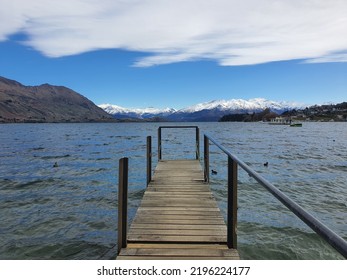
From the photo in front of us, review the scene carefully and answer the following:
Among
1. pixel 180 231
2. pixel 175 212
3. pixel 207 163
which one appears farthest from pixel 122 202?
pixel 207 163

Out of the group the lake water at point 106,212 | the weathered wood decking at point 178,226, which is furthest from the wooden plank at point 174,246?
the lake water at point 106,212

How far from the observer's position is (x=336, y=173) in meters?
19.7

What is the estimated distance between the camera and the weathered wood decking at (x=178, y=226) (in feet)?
16.9

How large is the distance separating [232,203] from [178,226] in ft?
5.61

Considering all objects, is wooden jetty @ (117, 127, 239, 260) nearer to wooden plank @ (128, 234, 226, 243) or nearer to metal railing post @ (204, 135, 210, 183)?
wooden plank @ (128, 234, 226, 243)

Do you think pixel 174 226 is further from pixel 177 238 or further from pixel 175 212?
pixel 175 212

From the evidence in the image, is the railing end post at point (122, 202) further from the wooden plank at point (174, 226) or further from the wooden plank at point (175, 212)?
the wooden plank at point (175, 212)

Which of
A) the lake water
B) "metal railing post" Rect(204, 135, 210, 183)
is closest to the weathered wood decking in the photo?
"metal railing post" Rect(204, 135, 210, 183)

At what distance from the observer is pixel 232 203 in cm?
516

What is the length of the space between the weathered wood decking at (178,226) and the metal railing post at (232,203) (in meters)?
0.19

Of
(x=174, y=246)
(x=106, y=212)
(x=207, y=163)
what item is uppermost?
(x=207, y=163)

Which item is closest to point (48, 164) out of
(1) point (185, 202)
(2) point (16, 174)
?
(2) point (16, 174)

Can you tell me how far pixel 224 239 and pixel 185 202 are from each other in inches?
101

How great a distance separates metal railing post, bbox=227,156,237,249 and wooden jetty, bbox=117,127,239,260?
18 cm
